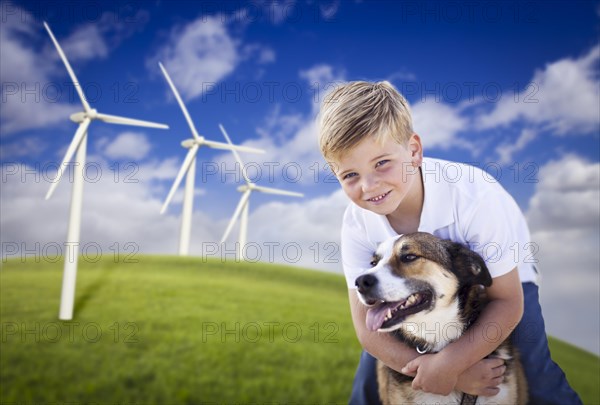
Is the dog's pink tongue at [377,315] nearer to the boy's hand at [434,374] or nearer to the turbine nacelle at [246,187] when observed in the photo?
the boy's hand at [434,374]

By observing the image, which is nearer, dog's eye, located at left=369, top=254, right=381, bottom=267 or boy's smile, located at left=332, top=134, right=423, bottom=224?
boy's smile, located at left=332, top=134, right=423, bottom=224

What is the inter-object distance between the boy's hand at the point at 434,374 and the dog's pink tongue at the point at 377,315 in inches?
13.4

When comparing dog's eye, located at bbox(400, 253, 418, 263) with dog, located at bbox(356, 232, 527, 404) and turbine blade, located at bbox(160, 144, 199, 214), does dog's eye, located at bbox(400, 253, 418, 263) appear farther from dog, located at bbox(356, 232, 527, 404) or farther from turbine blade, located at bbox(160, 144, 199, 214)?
turbine blade, located at bbox(160, 144, 199, 214)

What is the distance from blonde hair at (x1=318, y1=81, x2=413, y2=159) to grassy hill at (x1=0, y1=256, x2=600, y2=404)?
26.7 ft

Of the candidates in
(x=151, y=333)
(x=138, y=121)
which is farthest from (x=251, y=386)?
(x=138, y=121)

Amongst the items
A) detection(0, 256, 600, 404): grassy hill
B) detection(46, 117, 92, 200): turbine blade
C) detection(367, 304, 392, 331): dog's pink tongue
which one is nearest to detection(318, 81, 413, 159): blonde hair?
detection(367, 304, 392, 331): dog's pink tongue

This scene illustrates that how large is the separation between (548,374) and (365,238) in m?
1.59

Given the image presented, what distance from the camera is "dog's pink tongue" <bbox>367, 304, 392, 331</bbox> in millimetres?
3350

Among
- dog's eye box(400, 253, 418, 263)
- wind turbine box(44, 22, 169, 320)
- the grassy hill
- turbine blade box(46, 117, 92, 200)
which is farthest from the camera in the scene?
→ wind turbine box(44, 22, 169, 320)

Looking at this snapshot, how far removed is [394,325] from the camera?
3338 millimetres

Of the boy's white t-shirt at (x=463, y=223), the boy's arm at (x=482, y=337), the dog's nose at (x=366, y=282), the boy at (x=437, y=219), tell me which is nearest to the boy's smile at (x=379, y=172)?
the boy at (x=437, y=219)

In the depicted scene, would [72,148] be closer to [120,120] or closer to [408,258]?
[120,120]

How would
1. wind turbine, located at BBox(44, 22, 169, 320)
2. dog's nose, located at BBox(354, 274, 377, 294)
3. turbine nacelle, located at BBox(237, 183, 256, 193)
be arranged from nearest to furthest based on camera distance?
dog's nose, located at BBox(354, 274, 377, 294)
wind turbine, located at BBox(44, 22, 169, 320)
turbine nacelle, located at BBox(237, 183, 256, 193)

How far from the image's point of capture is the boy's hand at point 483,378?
11.0 ft
